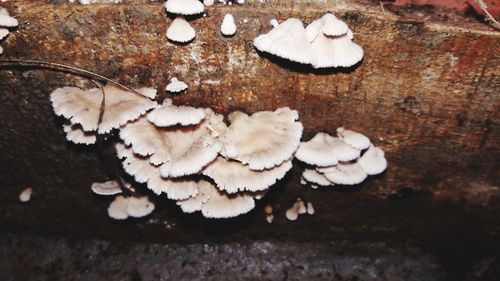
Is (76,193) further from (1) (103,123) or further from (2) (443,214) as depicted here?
(2) (443,214)

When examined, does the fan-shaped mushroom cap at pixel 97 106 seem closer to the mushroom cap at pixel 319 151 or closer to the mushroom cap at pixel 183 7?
the mushroom cap at pixel 183 7

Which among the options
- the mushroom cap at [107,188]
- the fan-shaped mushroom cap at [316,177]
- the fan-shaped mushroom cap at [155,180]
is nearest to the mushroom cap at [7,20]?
the fan-shaped mushroom cap at [155,180]

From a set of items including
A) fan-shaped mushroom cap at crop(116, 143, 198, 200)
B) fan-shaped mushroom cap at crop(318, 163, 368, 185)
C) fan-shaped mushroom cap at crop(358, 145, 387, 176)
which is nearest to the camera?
fan-shaped mushroom cap at crop(116, 143, 198, 200)

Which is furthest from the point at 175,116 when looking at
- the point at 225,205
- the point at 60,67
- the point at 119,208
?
the point at 119,208

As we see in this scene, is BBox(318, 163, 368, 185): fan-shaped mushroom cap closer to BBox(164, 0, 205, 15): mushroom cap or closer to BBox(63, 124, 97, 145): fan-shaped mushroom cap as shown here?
BBox(164, 0, 205, 15): mushroom cap

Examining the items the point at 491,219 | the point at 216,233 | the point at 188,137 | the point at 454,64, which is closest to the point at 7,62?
the point at 188,137

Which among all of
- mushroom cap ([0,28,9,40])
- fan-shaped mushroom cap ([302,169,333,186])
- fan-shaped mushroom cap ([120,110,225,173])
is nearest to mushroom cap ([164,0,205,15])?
fan-shaped mushroom cap ([120,110,225,173])

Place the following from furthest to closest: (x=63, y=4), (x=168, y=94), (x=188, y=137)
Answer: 1. (x=168, y=94)
2. (x=188, y=137)
3. (x=63, y=4)
